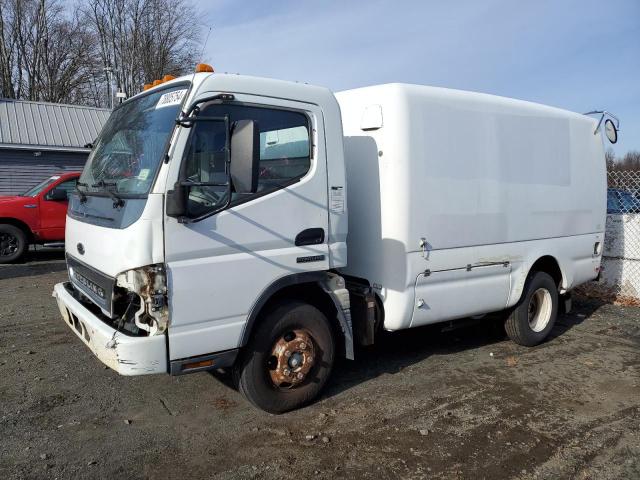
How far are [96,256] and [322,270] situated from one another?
167 cm

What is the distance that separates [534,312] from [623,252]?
3129 millimetres

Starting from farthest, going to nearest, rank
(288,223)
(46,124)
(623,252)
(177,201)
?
1. (46,124)
2. (623,252)
3. (288,223)
4. (177,201)

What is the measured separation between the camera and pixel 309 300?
436cm

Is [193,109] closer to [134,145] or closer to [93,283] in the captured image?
[134,145]

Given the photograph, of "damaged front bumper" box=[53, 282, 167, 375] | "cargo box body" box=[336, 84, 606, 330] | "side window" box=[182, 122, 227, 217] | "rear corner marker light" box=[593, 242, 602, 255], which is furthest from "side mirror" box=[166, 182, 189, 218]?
"rear corner marker light" box=[593, 242, 602, 255]

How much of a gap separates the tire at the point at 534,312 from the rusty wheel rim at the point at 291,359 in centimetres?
287

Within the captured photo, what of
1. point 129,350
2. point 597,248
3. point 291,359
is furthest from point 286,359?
point 597,248

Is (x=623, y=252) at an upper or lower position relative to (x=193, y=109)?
lower

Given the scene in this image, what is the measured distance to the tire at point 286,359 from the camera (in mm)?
3957

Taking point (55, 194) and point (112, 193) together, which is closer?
point (112, 193)

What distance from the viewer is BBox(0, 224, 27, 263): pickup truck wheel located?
428 inches

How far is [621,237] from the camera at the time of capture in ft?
27.7

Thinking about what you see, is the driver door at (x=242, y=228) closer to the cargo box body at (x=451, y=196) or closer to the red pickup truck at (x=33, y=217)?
the cargo box body at (x=451, y=196)

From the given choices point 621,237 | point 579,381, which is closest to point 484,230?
point 579,381
